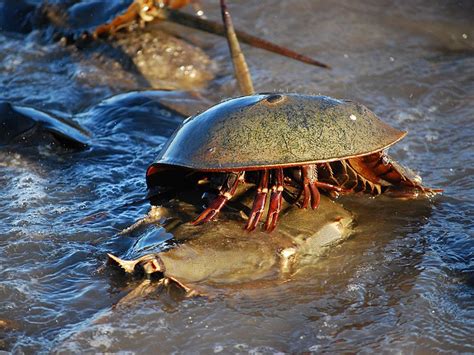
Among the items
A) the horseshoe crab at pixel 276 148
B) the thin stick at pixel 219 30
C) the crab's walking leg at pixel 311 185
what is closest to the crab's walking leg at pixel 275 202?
the horseshoe crab at pixel 276 148

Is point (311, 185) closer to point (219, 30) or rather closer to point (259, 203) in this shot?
point (259, 203)

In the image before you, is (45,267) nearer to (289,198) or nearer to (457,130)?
(289,198)

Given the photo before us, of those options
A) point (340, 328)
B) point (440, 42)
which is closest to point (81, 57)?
point (440, 42)

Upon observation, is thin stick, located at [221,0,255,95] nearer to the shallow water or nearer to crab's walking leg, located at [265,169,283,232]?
the shallow water

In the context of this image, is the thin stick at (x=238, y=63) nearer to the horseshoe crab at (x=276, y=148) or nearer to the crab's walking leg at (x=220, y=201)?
the horseshoe crab at (x=276, y=148)

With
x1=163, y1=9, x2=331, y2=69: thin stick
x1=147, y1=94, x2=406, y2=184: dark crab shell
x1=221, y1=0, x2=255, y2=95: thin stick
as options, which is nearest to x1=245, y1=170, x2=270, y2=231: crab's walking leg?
x1=147, y1=94, x2=406, y2=184: dark crab shell
